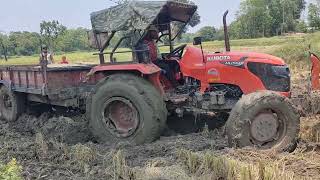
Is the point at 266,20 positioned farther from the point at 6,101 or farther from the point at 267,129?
the point at 267,129

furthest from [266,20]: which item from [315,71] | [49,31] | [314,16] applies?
[315,71]

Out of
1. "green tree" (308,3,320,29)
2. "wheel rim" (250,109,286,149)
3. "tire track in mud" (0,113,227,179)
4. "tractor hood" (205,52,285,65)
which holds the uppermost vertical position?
"green tree" (308,3,320,29)

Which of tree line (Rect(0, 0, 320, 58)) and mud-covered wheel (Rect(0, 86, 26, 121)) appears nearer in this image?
mud-covered wheel (Rect(0, 86, 26, 121))

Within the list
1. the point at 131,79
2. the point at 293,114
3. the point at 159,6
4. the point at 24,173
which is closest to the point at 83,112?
the point at 131,79

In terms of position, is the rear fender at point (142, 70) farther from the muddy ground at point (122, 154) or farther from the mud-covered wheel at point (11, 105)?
the mud-covered wheel at point (11, 105)

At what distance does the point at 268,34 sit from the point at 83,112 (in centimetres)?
6962

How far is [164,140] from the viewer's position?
8.66m

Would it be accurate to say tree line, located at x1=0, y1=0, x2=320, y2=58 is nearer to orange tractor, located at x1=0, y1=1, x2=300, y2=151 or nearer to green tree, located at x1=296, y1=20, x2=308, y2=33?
green tree, located at x1=296, y1=20, x2=308, y2=33

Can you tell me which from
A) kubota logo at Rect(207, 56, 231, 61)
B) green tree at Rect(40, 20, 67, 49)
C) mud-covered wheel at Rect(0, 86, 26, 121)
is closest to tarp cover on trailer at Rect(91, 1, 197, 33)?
kubota logo at Rect(207, 56, 231, 61)

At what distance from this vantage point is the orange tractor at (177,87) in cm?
799

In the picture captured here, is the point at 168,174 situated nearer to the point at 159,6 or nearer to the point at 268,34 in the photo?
the point at 159,6

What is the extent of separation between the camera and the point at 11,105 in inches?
460

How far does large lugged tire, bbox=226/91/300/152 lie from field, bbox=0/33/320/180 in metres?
0.27

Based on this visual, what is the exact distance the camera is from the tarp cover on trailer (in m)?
8.77
